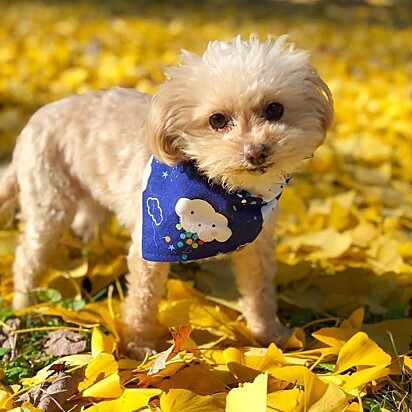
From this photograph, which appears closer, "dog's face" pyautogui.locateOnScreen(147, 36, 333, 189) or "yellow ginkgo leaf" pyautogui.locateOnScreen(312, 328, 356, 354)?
"dog's face" pyautogui.locateOnScreen(147, 36, 333, 189)

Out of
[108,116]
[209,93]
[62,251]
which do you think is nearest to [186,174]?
[209,93]

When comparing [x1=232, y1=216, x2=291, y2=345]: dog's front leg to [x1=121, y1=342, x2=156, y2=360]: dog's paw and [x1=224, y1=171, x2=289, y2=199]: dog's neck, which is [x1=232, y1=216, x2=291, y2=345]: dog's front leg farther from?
[x1=121, y1=342, x2=156, y2=360]: dog's paw

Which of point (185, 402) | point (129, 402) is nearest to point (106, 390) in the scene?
point (129, 402)

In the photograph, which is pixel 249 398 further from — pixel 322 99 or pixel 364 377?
pixel 322 99

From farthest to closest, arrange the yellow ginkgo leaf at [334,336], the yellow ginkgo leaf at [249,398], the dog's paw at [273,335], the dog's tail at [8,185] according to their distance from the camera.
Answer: the dog's tail at [8,185], the dog's paw at [273,335], the yellow ginkgo leaf at [334,336], the yellow ginkgo leaf at [249,398]

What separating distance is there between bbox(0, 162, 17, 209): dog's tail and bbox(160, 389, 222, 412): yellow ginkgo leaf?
1.73 m

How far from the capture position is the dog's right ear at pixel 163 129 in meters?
2.91

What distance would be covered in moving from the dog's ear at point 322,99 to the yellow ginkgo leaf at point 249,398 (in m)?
1.08

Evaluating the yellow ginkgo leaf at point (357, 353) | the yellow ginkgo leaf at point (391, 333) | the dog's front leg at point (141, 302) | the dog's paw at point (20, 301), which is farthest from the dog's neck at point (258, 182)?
the dog's paw at point (20, 301)

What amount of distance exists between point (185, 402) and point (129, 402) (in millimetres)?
215

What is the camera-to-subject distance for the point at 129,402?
2664 mm

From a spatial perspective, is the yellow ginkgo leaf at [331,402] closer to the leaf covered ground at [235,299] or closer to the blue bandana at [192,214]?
the leaf covered ground at [235,299]

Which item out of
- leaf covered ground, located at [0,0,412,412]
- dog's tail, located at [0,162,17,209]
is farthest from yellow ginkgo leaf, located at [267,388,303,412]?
dog's tail, located at [0,162,17,209]

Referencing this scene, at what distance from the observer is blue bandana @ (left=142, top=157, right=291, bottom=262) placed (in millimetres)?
3074
